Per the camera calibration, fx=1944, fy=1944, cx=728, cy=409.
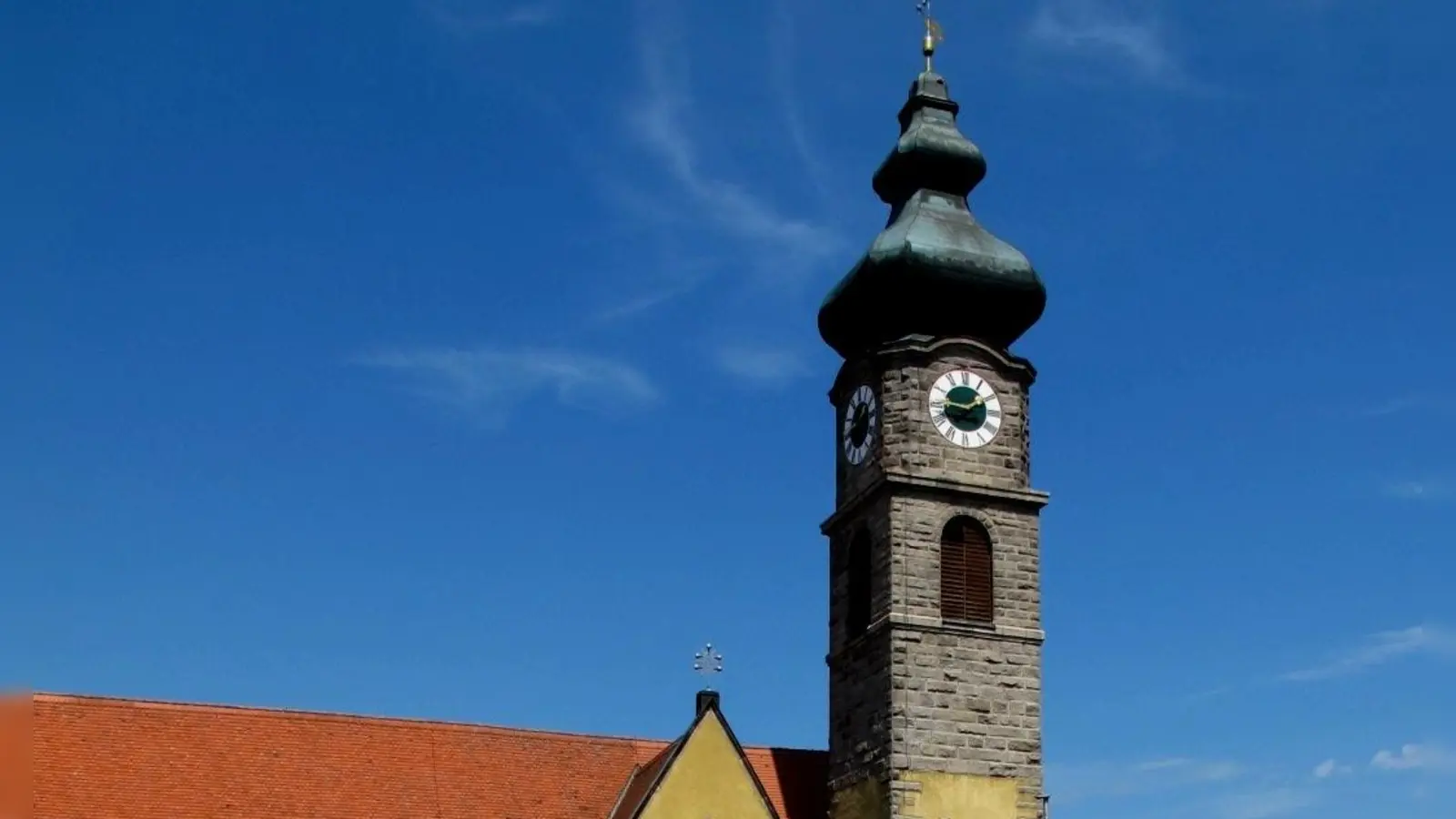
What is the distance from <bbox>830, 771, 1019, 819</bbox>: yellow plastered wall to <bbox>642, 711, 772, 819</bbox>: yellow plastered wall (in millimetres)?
1969

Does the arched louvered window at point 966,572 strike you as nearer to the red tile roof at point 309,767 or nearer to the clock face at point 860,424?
the clock face at point 860,424

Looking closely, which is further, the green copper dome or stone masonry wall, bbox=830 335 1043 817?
the green copper dome

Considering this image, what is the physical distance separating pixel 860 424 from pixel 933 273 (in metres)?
3.17

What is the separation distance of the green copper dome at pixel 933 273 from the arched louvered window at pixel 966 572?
151 inches

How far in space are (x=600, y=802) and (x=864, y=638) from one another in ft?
18.3

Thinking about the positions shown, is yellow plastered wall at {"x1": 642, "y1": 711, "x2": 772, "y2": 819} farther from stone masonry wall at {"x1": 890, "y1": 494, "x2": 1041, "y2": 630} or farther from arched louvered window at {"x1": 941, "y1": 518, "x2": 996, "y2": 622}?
arched louvered window at {"x1": 941, "y1": 518, "x2": 996, "y2": 622}

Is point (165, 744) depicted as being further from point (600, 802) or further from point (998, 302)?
point (998, 302)

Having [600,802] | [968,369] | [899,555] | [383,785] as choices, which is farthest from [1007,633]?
[383,785]

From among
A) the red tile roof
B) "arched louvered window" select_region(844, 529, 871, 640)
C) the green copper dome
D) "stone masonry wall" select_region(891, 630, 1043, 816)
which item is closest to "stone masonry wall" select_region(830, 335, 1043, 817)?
"stone masonry wall" select_region(891, 630, 1043, 816)

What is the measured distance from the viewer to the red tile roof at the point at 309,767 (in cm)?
3216

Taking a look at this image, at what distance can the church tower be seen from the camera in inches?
1329

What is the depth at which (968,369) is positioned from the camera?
36.2 m

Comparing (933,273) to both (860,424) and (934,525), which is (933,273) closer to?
(860,424)

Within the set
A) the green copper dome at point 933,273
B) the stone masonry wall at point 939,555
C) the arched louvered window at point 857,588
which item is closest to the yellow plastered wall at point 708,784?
the arched louvered window at point 857,588
